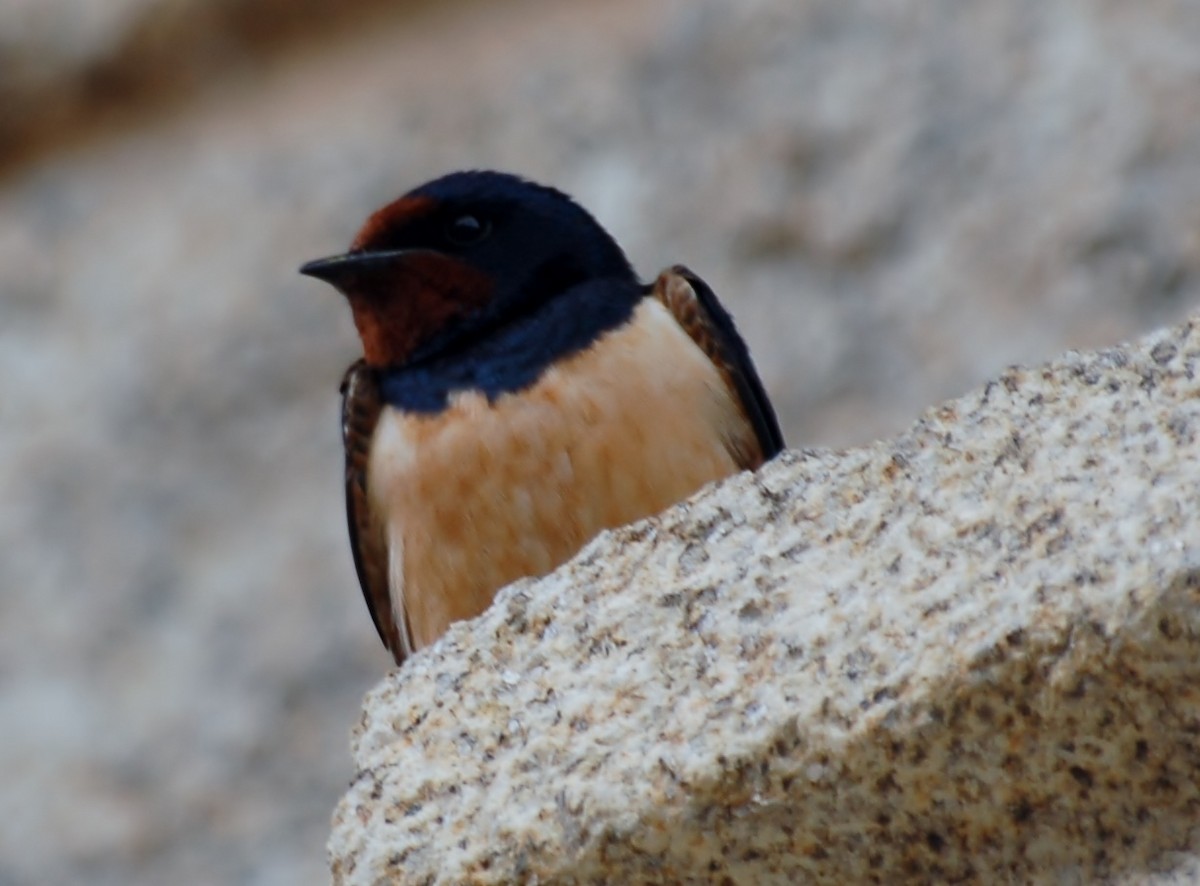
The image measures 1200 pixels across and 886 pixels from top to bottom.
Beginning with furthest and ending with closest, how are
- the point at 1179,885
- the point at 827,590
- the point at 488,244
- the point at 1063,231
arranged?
the point at 1063,231 < the point at 488,244 < the point at 827,590 < the point at 1179,885

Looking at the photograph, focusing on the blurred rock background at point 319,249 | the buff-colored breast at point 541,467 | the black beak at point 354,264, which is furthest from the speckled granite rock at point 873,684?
the blurred rock background at point 319,249

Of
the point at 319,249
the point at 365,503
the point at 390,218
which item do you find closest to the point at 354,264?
the point at 390,218

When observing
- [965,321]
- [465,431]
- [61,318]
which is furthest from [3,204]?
[465,431]

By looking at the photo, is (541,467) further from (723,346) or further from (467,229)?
(467,229)

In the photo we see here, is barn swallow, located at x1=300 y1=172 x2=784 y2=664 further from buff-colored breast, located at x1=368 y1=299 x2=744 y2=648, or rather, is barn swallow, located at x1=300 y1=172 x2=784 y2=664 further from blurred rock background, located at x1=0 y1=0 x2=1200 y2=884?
blurred rock background, located at x1=0 y1=0 x2=1200 y2=884

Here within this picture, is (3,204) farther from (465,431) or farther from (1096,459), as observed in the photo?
(1096,459)

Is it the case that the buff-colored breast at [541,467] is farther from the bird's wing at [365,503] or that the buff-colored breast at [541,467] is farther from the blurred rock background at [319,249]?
the blurred rock background at [319,249]
